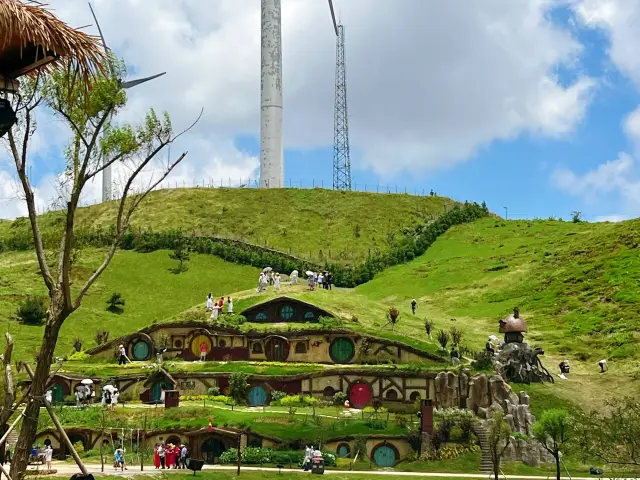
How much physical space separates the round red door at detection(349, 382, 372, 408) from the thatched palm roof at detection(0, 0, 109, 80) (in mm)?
53677

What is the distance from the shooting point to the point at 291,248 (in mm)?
141500

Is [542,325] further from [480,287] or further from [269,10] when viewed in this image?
[269,10]

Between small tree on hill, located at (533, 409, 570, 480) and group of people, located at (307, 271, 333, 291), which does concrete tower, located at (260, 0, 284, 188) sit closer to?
group of people, located at (307, 271, 333, 291)

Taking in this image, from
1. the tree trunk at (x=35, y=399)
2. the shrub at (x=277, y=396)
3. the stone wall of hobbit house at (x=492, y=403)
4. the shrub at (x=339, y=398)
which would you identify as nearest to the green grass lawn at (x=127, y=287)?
the shrub at (x=277, y=396)

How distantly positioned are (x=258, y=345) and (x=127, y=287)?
50.6m

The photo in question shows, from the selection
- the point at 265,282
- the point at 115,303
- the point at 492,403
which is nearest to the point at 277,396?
the point at 492,403

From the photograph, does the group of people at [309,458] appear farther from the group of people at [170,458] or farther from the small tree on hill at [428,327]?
the small tree on hill at [428,327]

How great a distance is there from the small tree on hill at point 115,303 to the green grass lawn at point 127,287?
0.78 meters

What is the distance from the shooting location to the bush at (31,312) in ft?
342

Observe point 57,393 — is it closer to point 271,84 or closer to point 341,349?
point 341,349

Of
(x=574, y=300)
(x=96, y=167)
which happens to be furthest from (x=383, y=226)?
(x=96, y=167)

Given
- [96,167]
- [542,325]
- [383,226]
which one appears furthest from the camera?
[383,226]

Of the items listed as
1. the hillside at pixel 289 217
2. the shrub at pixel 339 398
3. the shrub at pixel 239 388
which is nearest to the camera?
the shrub at pixel 339 398

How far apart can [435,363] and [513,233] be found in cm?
7936
